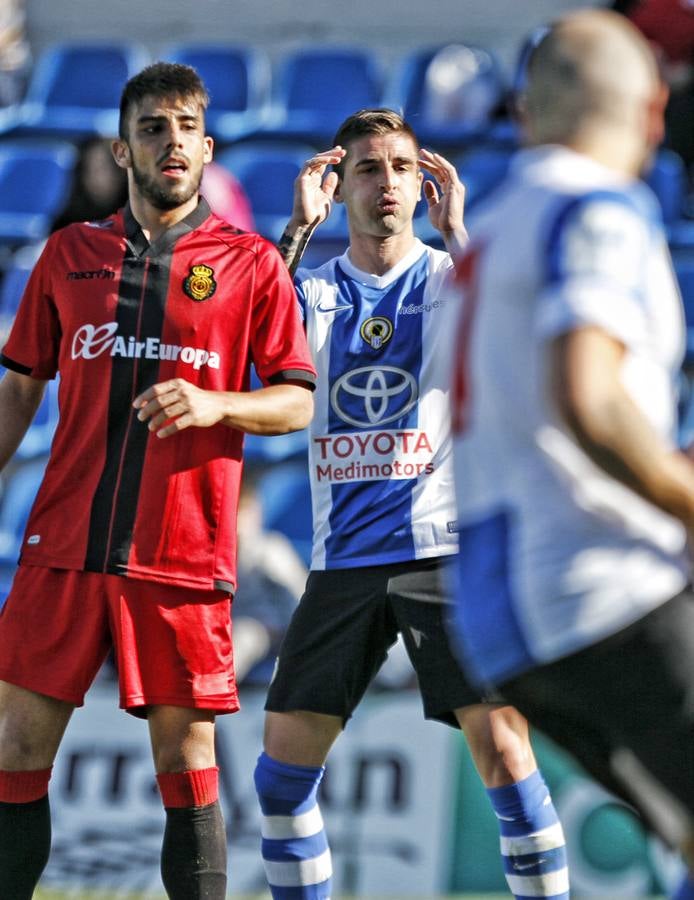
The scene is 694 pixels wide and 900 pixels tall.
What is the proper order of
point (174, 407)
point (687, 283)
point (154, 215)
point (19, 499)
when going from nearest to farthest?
point (174, 407)
point (154, 215)
point (19, 499)
point (687, 283)

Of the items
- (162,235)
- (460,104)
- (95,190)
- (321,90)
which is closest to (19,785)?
(162,235)

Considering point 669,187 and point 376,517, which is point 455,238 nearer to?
point 376,517

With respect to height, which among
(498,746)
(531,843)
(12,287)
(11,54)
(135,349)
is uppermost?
(11,54)

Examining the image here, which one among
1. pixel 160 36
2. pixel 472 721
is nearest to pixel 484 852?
pixel 472 721

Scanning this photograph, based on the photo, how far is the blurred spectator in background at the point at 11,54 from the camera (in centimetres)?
984

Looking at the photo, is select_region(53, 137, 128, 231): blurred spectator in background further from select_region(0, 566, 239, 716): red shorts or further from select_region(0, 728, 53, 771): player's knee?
select_region(0, 728, 53, 771): player's knee

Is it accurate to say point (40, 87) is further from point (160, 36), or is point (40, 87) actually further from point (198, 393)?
point (198, 393)

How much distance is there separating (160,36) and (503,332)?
8.76m

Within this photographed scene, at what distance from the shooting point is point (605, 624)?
2.35m

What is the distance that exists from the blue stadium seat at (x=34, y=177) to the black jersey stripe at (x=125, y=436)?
5.45 m

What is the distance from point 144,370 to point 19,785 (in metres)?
1.11

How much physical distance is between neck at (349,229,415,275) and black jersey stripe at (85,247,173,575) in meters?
0.70

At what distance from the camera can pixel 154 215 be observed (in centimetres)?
402

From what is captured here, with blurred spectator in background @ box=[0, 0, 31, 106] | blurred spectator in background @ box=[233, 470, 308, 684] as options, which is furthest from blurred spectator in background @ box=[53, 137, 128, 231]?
blurred spectator in background @ box=[233, 470, 308, 684]
